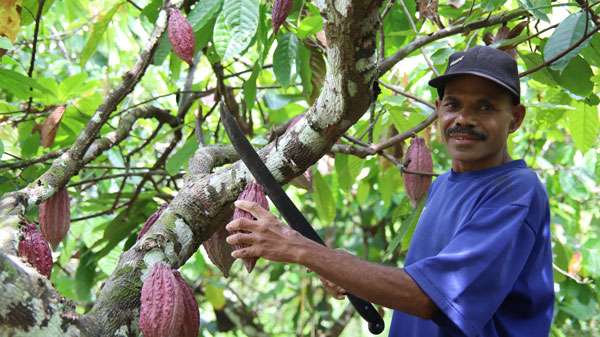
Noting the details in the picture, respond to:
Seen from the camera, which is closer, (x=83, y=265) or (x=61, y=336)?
(x=61, y=336)

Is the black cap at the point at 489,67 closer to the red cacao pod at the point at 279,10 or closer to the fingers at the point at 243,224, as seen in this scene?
the red cacao pod at the point at 279,10

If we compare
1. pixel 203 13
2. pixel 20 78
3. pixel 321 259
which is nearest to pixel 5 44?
pixel 20 78

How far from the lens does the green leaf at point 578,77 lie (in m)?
1.62

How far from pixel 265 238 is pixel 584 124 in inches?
63.8

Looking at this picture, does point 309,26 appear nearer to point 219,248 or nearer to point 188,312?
point 219,248

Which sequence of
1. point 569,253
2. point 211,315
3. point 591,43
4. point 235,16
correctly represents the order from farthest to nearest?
point 211,315
point 569,253
point 591,43
point 235,16

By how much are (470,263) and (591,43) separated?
867 millimetres

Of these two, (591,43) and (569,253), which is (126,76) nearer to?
(591,43)

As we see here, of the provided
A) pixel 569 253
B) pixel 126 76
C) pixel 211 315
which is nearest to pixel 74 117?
pixel 126 76

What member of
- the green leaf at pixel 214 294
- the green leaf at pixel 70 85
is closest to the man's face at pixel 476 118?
the green leaf at pixel 70 85

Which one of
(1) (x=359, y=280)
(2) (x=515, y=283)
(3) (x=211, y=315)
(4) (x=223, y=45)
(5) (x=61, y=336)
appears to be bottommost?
(3) (x=211, y=315)

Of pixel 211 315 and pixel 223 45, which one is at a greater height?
pixel 223 45

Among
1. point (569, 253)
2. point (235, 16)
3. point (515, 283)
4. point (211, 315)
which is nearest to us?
point (515, 283)

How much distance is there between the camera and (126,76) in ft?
5.03
